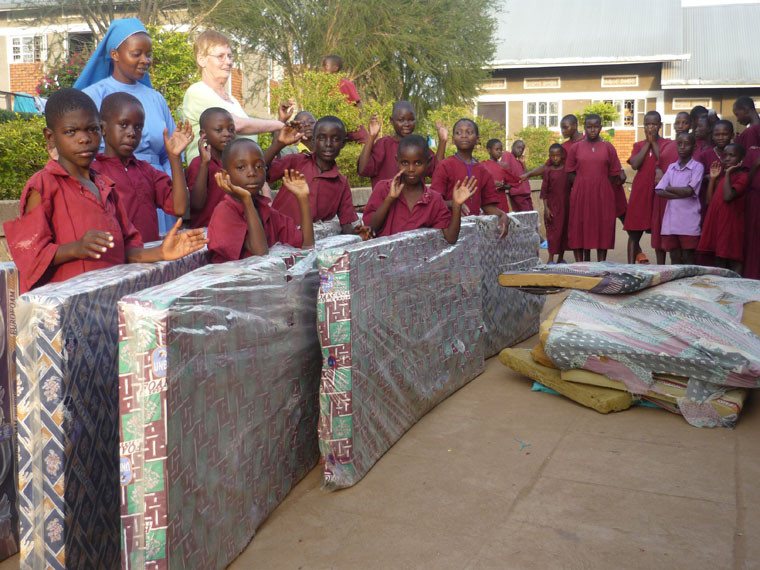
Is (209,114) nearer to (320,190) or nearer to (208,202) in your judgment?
(208,202)

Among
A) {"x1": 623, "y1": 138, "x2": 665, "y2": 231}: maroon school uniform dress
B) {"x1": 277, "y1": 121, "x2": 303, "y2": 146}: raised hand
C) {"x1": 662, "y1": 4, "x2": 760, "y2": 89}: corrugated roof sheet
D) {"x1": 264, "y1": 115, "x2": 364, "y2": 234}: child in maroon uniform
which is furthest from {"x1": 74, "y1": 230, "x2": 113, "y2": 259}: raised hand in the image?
{"x1": 662, "y1": 4, "x2": 760, "y2": 89}: corrugated roof sheet

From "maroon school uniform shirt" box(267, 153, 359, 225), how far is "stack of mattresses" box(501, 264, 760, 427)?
1.42 metres

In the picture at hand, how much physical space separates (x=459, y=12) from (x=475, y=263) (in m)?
16.6

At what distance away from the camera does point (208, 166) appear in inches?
169

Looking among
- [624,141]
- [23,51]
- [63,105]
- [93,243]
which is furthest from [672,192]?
[23,51]

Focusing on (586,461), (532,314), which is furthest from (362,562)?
(532,314)

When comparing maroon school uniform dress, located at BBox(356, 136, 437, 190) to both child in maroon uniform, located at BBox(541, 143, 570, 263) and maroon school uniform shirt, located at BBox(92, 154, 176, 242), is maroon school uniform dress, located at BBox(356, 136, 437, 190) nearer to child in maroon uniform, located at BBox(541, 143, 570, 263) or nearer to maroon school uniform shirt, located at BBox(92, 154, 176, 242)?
maroon school uniform shirt, located at BBox(92, 154, 176, 242)

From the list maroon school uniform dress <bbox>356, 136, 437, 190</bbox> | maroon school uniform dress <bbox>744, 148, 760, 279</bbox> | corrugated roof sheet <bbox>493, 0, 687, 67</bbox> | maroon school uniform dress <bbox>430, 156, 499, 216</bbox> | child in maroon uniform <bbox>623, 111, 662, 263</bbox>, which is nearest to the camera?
maroon school uniform dress <bbox>430, 156, 499, 216</bbox>

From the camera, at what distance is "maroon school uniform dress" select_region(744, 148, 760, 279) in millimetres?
7602

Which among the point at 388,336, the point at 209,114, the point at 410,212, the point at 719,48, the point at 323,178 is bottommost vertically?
the point at 388,336

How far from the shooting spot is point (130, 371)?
2305mm

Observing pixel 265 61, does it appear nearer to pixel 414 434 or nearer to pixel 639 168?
pixel 639 168

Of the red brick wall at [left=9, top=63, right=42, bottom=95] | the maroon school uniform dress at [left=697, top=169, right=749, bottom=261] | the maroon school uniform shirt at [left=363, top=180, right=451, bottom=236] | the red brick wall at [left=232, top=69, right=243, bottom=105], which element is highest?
the red brick wall at [left=9, top=63, right=42, bottom=95]

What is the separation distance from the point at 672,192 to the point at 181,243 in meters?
6.33
